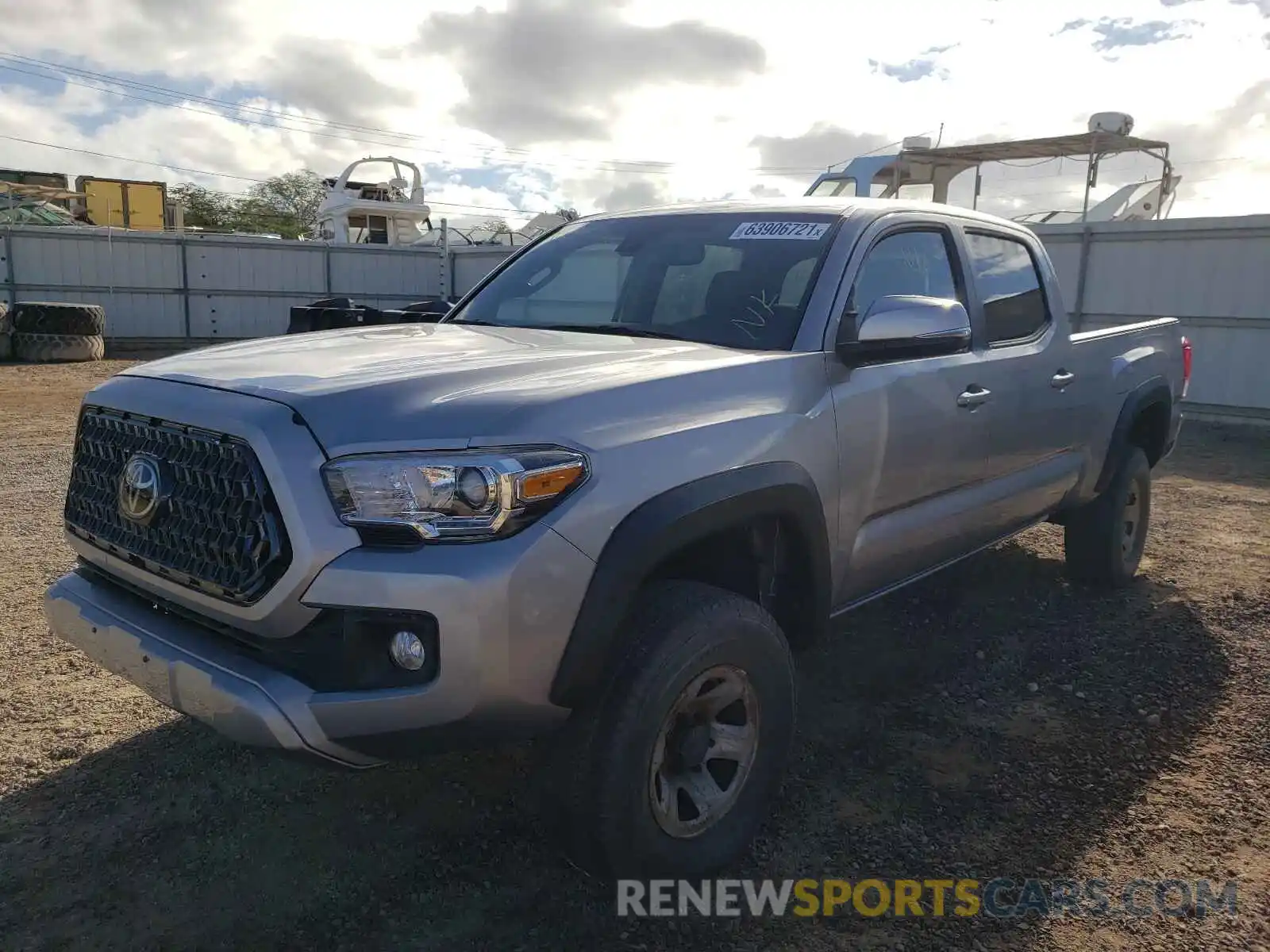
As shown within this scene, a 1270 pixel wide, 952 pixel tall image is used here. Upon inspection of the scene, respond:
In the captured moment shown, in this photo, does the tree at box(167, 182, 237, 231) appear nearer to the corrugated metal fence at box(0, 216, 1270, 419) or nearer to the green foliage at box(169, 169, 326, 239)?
the green foliage at box(169, 169, 326, 239)

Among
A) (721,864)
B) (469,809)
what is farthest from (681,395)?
(469,809)

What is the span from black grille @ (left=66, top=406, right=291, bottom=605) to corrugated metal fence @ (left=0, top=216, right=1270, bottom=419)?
12.3m

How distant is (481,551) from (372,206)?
953 inches

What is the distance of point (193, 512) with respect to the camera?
2.31 meters

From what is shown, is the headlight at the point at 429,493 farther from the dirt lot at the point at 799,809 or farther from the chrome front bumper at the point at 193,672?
the dirt lot at the point at 799,809

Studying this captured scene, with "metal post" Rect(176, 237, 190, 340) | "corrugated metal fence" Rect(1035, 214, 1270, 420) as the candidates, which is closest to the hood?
"corrugated metal fence" Rect(1035, 214, 1270, 420)

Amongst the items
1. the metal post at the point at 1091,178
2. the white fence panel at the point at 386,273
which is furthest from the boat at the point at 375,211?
the metal post at the point at 1091,178

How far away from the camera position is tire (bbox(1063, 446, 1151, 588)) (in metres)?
5.02

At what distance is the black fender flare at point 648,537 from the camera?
222 cm

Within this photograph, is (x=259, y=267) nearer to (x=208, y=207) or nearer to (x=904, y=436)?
(x=904, y=436)

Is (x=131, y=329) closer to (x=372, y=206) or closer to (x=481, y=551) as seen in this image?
(x=372, y=206)

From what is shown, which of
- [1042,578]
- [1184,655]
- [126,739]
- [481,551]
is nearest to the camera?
[481,551]

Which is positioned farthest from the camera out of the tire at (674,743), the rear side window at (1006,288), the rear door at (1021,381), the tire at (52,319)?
the tire at (52,319)

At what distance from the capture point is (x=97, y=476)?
2697mm
